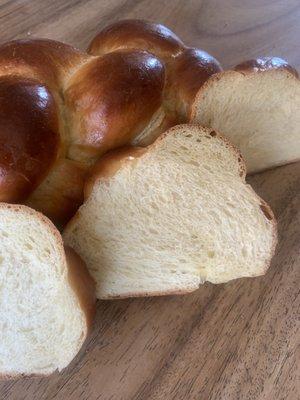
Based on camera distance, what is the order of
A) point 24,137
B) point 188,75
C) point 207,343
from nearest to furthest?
point 24,137
point 207,343
point 188,75

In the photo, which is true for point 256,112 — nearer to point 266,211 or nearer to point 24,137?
point 266,211

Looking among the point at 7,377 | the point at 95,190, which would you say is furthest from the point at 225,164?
the point at 7,377

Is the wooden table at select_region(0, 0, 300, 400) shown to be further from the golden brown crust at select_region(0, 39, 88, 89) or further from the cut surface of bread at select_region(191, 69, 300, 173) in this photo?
the golden brown crust at select_region(0, 39, 88, 89)

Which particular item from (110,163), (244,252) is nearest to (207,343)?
(244,252)

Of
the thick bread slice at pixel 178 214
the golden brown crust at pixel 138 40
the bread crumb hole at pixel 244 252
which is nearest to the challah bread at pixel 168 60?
the golden brown crust at pixel 138 40

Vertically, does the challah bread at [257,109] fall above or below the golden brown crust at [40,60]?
below

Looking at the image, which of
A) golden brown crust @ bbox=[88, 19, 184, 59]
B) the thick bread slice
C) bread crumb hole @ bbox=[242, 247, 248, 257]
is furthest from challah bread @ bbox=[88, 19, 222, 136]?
bread crumb hole @ bbox=[242, 247, 248, 257]

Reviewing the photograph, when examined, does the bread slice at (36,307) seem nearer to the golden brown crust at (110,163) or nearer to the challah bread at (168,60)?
the golden brown crust at (110,163)
